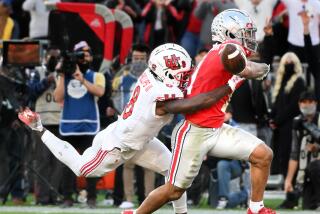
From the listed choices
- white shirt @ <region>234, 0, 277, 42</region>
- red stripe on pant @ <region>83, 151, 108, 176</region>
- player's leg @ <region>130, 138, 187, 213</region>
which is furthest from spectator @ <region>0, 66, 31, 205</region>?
player's leg @ <region>130, 138, 187, 213</region>

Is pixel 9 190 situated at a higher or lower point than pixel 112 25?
lower

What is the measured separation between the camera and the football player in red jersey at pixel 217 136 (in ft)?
34.2

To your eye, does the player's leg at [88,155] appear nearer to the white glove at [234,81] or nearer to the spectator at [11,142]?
the white glove at [234,81]

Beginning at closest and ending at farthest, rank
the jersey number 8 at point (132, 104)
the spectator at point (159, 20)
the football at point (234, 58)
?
the football at point (234, 58), the jersey number 8 at point (132, 104), the spectator at point (159, 20)

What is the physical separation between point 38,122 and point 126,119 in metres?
1.06

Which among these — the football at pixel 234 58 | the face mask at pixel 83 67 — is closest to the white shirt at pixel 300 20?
the face mask at pixel 83 67

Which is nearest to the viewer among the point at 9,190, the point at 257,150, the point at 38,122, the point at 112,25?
the point at 257,150

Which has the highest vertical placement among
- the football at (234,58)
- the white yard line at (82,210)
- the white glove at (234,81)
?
the football at (234,58)

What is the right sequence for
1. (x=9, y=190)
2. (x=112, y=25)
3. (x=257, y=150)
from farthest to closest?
(x=112, y=25)
(x=9, y=190)
(x=257, y=150)

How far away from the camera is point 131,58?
15383 millimetres

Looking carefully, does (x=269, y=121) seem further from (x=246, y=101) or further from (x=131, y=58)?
(x=131, y=58)

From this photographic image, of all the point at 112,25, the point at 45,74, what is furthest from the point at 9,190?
the point at 112,25

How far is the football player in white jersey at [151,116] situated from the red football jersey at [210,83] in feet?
0.24

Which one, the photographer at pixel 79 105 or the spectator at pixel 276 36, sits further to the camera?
the spectator at pixel 276 36
